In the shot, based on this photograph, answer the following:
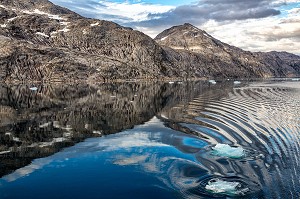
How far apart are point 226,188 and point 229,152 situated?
6999 millimetres

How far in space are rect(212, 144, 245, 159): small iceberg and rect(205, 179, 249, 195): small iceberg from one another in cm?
551

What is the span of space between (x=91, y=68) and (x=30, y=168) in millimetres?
173280

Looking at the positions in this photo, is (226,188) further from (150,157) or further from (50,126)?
(50,126)

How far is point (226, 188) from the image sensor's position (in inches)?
687

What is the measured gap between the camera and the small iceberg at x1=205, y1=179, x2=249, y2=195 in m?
17.2

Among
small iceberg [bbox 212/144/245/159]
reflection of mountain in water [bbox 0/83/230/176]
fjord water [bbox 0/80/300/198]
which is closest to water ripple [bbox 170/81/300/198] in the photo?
fjord water [bbox 0/80/300/198]

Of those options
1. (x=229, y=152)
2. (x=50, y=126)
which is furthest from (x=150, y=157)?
(x=50, y=126)

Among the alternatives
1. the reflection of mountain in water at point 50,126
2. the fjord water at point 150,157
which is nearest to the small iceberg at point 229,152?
the fjord water at point 150,157

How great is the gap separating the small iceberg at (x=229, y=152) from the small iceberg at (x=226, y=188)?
217 inches

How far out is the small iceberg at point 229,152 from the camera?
23591 millimetres

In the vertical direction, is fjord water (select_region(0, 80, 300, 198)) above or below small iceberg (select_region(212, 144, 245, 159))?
below

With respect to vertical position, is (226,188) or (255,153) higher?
(255,153)

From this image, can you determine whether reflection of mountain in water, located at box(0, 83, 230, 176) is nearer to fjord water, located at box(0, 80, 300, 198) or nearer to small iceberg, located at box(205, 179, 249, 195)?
fjord water, located at box(0, 80, 300, 198)

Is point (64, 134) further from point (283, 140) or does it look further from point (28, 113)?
point (283, 140)
